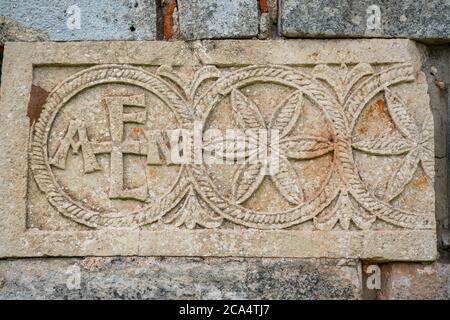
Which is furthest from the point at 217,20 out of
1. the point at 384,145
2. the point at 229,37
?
the point at 384,145

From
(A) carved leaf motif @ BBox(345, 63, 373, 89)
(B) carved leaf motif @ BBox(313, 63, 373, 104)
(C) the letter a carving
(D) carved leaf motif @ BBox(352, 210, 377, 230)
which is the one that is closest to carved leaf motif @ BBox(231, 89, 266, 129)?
(B) carved leaf motif @ BBox(313, 63, 373, 104)

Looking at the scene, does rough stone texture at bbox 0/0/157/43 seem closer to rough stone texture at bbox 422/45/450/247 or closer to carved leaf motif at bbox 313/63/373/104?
carved leaf motif at bbox 313/63/373/104

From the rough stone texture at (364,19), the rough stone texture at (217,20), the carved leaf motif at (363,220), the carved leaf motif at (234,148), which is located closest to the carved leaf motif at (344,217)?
the carved leaf motif at (363,220)

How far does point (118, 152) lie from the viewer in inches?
153

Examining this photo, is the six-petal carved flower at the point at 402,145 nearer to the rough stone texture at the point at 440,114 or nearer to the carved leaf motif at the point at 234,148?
the rough stone texture at the point at 440,114

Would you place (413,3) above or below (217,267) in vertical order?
above

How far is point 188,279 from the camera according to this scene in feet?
12.5

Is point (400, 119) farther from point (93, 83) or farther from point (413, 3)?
point (93, 83)

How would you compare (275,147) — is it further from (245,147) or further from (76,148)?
(76,148)

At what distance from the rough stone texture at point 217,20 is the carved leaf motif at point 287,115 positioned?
0.37m
